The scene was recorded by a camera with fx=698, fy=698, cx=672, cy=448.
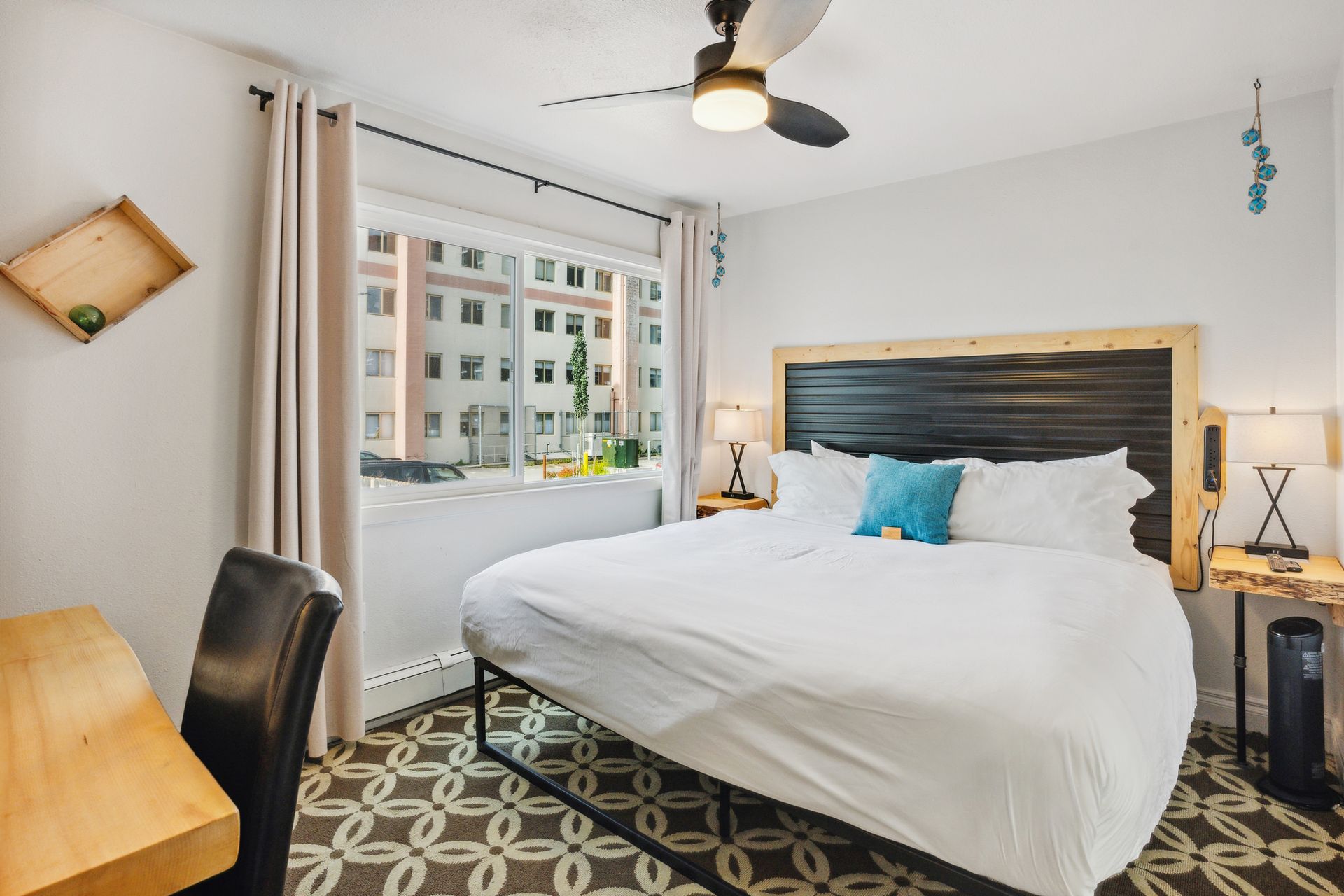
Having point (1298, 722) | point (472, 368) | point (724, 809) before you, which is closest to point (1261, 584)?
point (1298, 722)

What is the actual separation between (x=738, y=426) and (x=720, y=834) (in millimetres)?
2515

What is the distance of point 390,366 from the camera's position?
3133mm

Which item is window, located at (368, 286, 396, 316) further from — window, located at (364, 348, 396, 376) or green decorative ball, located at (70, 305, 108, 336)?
green decorative ball, located at (70, 305, 108, 336)

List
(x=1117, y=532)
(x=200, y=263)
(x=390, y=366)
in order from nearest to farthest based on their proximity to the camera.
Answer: (x=200, y=263) → (x=1117, y=532) → (x=390, y=366)

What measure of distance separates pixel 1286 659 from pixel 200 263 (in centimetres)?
395

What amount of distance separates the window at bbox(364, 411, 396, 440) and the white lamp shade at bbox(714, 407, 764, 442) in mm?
1925

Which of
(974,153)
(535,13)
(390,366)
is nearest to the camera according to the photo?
(535,13)

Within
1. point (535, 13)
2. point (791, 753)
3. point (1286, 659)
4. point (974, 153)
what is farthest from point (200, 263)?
point (1286, 659)

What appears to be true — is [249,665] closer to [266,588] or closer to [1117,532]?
[266,588]

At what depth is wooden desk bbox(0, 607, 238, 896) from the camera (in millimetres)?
753

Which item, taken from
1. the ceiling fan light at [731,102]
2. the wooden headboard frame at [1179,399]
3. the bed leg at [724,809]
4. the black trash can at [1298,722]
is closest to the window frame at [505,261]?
the ceiling fan light at [731,102]

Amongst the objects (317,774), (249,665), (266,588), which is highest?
(266,588)

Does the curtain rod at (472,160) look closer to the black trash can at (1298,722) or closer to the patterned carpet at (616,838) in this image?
the patterned carpet at (616,838)

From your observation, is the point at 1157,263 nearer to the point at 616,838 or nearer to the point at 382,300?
the point at 616,838
